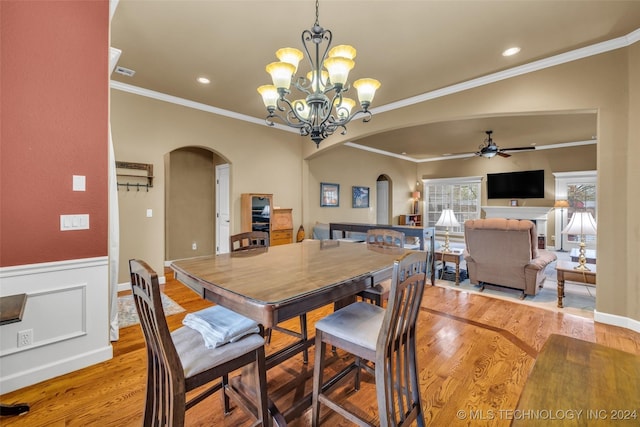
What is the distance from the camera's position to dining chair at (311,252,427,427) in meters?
1.30

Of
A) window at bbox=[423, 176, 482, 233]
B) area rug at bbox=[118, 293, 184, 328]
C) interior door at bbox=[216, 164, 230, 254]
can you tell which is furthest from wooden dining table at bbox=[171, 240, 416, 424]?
window at bbox=[423, 176, 482, 233]

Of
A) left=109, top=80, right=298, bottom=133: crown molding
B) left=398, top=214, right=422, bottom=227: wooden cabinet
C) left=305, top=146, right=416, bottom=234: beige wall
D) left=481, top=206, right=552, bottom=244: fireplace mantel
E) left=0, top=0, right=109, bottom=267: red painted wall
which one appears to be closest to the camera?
left=0, top=0, right=109, bottom=267: red painted wall

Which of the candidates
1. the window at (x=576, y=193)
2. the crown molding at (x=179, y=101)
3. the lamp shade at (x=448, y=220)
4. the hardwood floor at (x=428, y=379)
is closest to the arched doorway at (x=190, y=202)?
the crown molding at (x=179, y=101)

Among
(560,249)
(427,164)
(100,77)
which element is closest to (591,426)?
(100,77)

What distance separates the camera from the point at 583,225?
10.7 ft

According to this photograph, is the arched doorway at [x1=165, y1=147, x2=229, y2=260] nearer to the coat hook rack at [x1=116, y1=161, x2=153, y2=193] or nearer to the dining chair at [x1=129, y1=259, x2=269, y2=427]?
the coat hook rack at [x1=116, y1=161, x2=153, y2=193]

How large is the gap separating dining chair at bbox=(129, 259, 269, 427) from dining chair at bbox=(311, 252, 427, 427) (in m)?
0.35

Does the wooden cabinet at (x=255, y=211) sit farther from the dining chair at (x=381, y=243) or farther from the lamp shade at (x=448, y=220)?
the lamp shade at (x=448, y=220)

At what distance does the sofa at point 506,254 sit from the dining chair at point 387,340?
2831 mm

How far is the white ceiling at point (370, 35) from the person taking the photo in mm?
2352

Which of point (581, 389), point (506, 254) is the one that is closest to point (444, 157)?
point (506, 254)

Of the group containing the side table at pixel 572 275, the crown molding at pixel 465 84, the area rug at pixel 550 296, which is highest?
the crown molding at pixel 465 84

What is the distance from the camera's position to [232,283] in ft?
4.61

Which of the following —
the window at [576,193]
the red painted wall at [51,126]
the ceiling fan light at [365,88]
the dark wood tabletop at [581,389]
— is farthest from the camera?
the window at [576,193]
